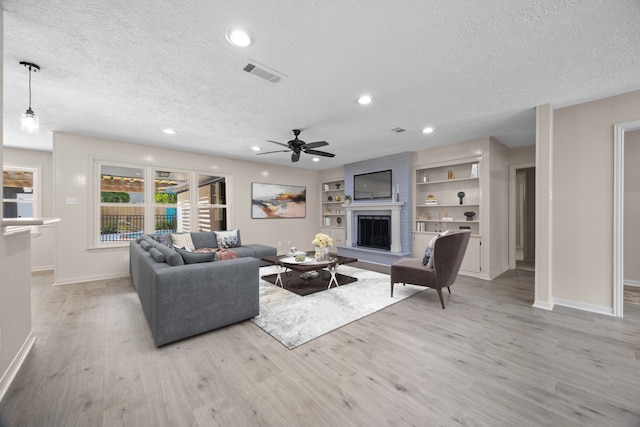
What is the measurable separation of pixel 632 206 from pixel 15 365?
7.66 metres

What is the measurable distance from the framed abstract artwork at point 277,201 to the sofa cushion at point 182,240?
1950 millimetres

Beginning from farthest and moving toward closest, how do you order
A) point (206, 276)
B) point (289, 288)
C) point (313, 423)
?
point (289, 288) < point (206, 276) < point (313, 423)

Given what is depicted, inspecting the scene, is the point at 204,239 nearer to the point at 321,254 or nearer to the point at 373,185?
the point at 321,254

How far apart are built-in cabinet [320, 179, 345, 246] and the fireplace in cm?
92

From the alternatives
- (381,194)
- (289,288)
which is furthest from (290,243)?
(289,288)

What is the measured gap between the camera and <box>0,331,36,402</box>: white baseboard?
5.51ft

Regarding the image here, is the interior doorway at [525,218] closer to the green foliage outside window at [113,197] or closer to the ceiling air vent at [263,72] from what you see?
the ceiling air vent at [263,72]

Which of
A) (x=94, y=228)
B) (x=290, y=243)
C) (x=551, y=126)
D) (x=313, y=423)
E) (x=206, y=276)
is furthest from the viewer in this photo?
(x=290, y=243)

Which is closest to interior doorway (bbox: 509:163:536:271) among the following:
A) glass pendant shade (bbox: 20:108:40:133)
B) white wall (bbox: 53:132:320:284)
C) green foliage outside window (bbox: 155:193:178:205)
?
white wall (bbox: 53:132:320:284)

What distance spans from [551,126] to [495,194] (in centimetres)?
177

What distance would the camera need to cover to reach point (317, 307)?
3152 mm

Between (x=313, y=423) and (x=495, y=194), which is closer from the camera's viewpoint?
(x=313, y=423)

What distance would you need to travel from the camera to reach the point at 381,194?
6129 mm

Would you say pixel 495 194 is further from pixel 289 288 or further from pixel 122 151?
pixel 122 151
